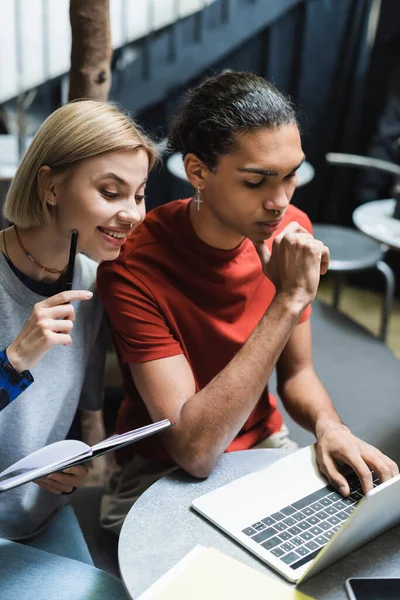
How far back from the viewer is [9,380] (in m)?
1.09

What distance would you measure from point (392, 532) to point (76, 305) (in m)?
0.67

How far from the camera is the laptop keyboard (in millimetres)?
964

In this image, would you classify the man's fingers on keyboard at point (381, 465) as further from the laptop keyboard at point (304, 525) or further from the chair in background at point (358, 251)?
the chair in background at point (358, 251)

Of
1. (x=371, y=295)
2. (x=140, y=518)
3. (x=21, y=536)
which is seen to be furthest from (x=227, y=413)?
(x=371, y=295)

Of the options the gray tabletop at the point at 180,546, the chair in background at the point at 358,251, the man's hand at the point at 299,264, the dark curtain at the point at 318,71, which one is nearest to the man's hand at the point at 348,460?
the gray tabletop at the point at 180,546

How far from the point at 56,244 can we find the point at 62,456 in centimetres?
41

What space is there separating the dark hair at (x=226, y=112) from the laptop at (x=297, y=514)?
572 millimetres

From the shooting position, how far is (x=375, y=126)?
388 cm

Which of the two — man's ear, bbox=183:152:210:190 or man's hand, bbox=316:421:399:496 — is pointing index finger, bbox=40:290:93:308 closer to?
man's ear, bbox=183:152:210:190

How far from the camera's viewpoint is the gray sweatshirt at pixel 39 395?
4.03ft

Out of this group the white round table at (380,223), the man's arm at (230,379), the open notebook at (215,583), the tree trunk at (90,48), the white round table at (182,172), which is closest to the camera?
the open notebook at (215,583)

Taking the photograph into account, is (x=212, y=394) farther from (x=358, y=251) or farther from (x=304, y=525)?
(x=358, y=251)

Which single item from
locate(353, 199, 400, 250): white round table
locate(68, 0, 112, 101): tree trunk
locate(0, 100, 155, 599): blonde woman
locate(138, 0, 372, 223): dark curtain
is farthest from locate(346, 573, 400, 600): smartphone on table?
locate(138, 0, 372, 223): dark curtain

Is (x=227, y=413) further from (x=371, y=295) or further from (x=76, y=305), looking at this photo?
(x=371, y=295)
